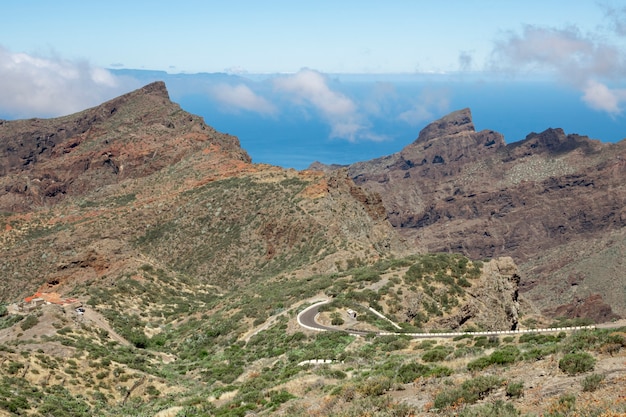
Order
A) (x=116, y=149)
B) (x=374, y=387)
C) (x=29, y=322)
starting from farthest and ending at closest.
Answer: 1. (x=116, y=149)
2. (x=29, y=322)
3. (x=374, y=387)

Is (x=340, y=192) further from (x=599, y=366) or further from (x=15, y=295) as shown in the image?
(x=599, y=366)

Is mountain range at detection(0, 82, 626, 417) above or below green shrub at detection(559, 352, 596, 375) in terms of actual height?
below

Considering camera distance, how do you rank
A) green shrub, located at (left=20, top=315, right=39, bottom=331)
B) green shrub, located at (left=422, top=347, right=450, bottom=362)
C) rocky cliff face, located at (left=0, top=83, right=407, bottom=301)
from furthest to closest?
rocky cliff face, located at (left=0, top=83, right=407, bottom=301) → green shrub, located at (left=20, top=315, right=39, bottom=331) → green shrub, located at (left=422, top=347, right=450, bottom=362)

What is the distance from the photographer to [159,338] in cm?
5169

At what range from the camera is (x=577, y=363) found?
19.3 metres

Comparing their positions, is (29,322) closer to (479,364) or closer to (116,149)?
(479,364)

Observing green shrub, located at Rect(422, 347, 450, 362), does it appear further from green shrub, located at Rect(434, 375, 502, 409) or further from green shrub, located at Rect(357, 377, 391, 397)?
green shrub, located at Rect(434, 375, 502, 409)

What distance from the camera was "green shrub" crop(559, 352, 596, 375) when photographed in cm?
1911

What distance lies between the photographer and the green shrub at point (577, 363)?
1911cm

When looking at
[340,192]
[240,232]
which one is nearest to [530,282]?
[340,192]

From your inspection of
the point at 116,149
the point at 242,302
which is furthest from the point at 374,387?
the point at 116,149

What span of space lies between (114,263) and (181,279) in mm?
7602

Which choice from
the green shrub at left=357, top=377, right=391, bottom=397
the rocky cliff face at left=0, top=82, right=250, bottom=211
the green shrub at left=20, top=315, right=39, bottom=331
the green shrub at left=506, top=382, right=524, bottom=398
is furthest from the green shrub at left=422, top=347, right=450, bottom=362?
the rocky cliff face at left=0, top=82, right=250, bottom=211

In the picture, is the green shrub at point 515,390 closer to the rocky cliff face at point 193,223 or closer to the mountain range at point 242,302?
the mountain range at point 242,302
